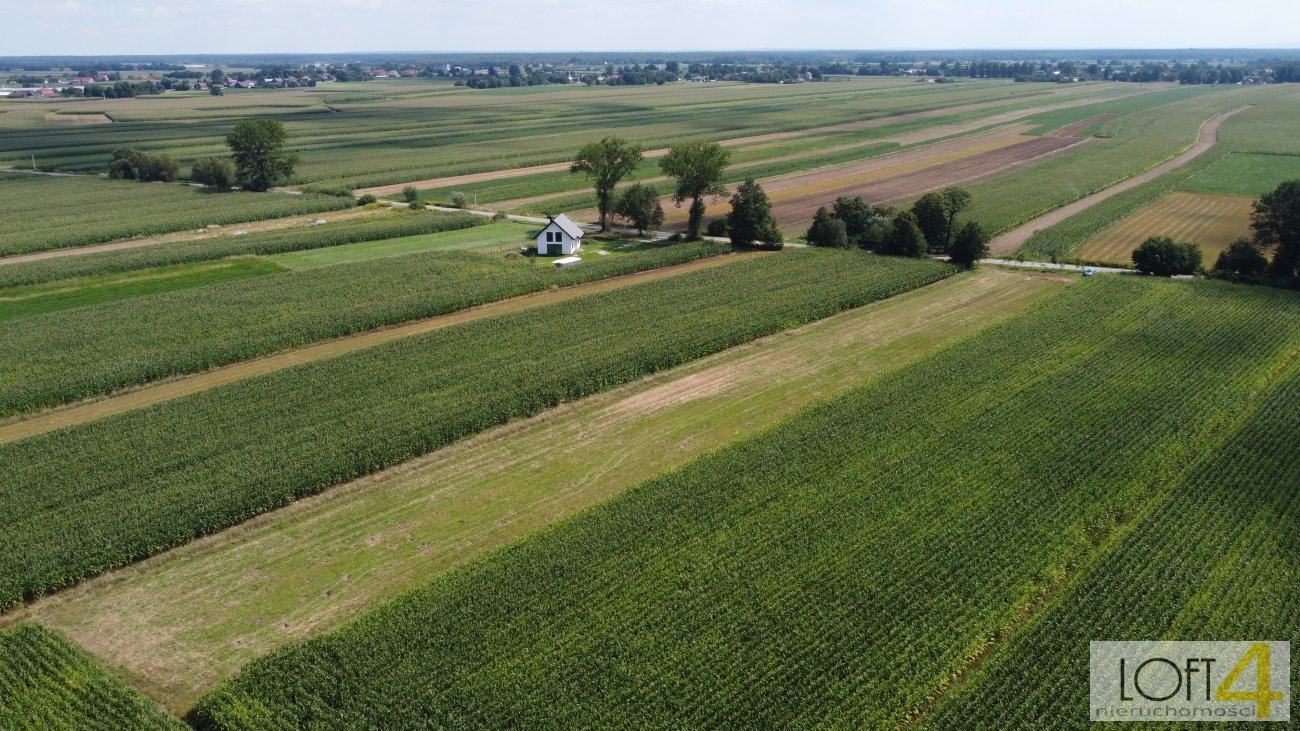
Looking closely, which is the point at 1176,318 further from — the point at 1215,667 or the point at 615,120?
the point at 615,120

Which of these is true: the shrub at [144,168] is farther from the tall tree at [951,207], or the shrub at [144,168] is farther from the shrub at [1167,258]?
the shrub at [1167,258]

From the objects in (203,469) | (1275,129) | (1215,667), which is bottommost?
(1215,667)

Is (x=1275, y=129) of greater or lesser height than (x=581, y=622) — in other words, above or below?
above

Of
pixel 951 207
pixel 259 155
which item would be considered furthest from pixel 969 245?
pixel 259 155

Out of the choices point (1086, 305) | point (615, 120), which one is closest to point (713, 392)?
point (1086, 305)

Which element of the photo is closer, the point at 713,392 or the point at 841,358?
the point at 713,392

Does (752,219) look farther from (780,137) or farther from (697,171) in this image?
(780,137)
